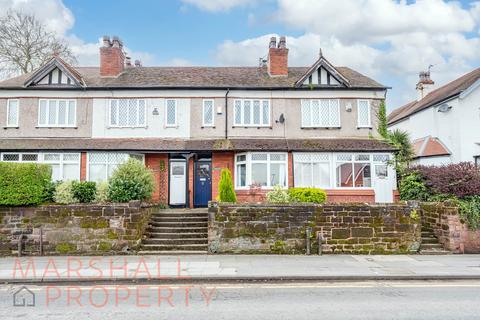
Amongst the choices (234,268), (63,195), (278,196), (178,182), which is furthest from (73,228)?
(278,196)

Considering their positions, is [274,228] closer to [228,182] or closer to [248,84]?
[228,182]

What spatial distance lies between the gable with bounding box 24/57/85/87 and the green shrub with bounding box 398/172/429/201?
16333 millimetres

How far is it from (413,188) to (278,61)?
989cm

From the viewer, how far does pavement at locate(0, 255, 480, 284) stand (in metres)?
8.73

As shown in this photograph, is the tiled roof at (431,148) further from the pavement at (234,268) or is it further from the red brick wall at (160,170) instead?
the red brick wall at (160,170)

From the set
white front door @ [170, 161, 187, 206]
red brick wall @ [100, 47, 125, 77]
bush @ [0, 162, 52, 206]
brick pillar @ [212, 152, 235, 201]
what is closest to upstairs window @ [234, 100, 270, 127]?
brick pillar @ [212, 152, 235, 201]

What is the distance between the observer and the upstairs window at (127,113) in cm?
1858

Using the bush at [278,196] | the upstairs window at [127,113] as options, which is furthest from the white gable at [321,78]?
the upstairs window at [127,113]

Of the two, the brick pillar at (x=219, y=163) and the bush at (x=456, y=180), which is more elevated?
the brick pillar at (x=219, y=163)

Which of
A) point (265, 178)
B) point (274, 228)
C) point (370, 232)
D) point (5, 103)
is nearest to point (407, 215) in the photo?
point (370, 232)

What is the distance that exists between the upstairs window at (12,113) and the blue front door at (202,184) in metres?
9.56

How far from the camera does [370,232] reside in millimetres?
12047

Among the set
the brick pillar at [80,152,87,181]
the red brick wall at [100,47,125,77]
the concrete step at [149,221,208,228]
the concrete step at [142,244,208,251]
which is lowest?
the concrete step at [142,244,208,251]

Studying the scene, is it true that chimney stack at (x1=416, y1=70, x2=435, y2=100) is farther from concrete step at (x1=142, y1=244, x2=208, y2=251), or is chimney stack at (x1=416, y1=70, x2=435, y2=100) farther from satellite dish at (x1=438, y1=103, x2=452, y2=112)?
concrete step at (x1=142, y1=244, x2=208, y2=251)
